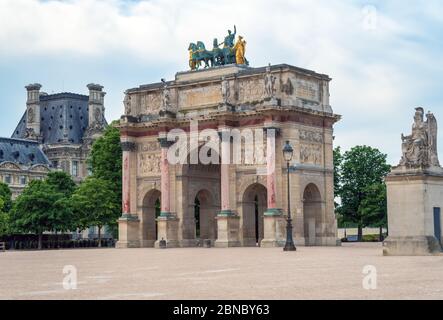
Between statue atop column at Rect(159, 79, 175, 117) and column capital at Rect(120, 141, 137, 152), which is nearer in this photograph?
statue atop column at Rect(159, 79, 175, 117)

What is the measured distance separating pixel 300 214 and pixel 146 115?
1742 cm

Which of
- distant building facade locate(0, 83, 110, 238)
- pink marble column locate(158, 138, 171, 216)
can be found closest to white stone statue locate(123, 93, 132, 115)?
pink marble column locate(158, 138, 171, 216)

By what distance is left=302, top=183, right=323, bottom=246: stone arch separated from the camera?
69750mm

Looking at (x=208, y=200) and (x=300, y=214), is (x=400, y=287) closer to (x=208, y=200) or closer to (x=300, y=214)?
(x=300, y=214)

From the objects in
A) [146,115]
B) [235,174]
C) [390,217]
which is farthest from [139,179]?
[390,217]

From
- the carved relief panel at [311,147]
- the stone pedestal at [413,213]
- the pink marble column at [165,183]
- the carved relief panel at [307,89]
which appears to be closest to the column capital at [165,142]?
the pink marble column at [165,183]

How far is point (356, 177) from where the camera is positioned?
93062 mm

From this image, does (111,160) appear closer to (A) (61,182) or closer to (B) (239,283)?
(A) (61,182)

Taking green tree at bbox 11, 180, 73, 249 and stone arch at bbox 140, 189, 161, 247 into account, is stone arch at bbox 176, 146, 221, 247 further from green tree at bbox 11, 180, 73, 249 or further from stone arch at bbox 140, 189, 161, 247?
green tree at bbox 11, 180, 73, 249

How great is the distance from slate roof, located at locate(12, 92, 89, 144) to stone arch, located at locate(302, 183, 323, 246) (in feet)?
365

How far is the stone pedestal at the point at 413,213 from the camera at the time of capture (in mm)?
37562

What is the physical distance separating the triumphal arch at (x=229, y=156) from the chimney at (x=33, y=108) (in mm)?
102926

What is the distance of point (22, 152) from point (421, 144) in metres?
126

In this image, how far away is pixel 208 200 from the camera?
255 feet
